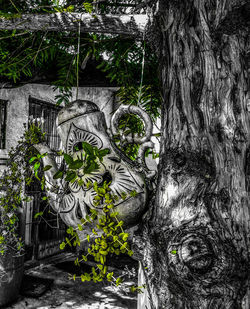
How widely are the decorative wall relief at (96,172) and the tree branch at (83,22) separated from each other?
11.7 inches

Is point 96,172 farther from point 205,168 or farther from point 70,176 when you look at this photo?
point 205,168

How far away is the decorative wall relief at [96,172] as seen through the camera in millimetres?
938

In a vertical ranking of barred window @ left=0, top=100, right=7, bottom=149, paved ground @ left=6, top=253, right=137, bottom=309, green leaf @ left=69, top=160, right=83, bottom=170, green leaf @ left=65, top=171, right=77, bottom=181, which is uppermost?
barred window @ left=0, top=100, right=7, bottom=149

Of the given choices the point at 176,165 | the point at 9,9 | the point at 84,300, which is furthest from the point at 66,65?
the point at 84,300

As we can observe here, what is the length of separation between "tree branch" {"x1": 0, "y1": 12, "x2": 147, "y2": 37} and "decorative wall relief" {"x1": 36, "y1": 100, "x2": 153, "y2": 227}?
297 mm

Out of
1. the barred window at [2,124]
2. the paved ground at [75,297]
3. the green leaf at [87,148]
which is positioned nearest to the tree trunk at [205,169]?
the green leaf at [87,148]

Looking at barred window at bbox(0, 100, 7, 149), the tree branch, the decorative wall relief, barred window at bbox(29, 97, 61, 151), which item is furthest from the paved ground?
the tree branch

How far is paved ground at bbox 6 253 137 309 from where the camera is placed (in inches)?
130

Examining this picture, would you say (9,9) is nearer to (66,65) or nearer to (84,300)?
(66,65)

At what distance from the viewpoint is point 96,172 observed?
0.95 metres

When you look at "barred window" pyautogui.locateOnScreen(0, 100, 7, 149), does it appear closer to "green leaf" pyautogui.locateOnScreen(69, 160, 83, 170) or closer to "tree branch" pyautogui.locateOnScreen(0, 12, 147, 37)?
"tree branch" pyautogui.locateOnScreen(0, 12, 147, 37)

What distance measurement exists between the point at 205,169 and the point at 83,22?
0.69m

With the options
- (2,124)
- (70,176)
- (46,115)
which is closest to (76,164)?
(70,176)

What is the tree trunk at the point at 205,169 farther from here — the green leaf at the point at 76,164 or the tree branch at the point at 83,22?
the green leaf at the point at 76,164
